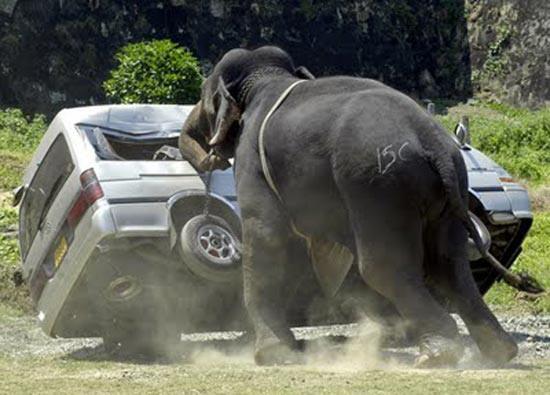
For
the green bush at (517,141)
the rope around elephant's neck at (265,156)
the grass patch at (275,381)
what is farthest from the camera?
the green bush at (517,141)

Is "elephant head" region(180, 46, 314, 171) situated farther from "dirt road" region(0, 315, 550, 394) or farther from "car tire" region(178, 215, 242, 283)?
"dirt road" region(0, 315, 550, 394)

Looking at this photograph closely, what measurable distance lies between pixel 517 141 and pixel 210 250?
51.7 ft

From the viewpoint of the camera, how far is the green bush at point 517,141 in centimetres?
2364

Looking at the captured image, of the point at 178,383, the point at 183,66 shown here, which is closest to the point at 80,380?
the point at 178,383

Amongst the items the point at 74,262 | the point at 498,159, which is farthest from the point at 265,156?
the point at 498,159

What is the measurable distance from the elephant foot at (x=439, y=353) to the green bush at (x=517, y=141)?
1403 centimetres

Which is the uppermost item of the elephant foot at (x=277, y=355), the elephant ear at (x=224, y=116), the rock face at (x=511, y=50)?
the elephant ear at (x=224, y=116)

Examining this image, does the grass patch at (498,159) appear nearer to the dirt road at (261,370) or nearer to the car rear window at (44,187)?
the dirt road at (261,370)

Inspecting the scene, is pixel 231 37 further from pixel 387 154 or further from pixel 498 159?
pixel 387 154

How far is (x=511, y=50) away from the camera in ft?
104

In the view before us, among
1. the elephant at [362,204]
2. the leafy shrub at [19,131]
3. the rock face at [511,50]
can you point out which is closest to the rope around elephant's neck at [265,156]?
the elephant at [362,204]

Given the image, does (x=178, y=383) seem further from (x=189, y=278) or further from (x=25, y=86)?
(x=25, y=86)

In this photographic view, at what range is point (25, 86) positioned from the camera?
26.7m

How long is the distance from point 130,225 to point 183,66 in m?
13.7
